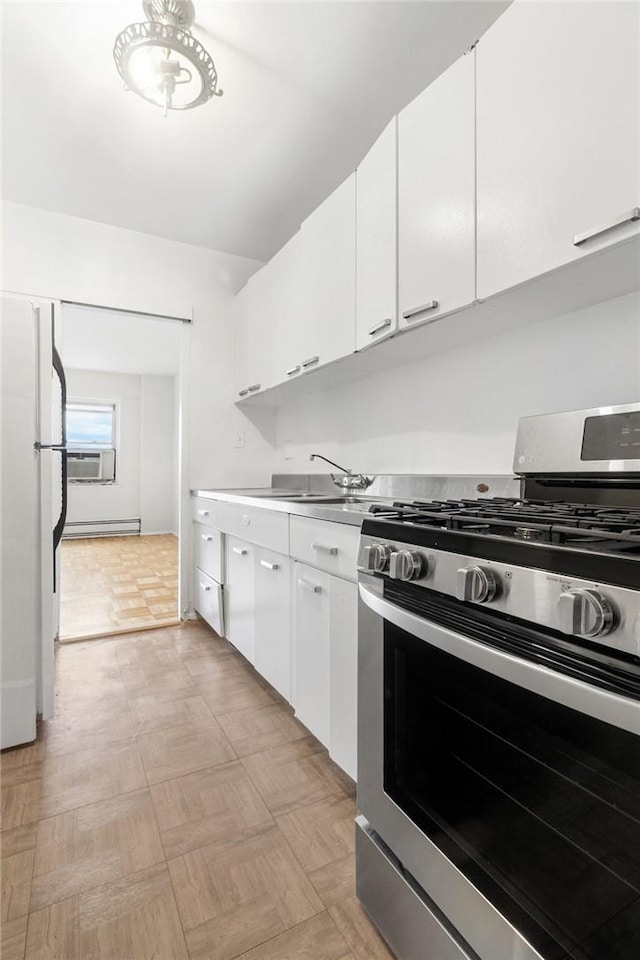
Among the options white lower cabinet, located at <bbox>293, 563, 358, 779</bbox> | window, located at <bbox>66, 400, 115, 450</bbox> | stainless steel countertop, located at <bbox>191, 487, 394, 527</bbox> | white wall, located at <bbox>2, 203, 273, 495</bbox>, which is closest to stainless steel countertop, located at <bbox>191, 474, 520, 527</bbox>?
stainless steel countertop, located at <bbox>191, 487, 394, 527</bbox>

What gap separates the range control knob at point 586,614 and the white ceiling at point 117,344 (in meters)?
3.78

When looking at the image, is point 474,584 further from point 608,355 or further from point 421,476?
point 421,476

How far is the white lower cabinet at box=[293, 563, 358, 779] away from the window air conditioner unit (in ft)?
19.5

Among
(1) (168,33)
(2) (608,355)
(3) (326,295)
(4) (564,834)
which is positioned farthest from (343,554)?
(1) (168,33)

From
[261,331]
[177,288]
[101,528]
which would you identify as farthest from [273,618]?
[101,528]

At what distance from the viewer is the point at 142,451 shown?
6.83 metres

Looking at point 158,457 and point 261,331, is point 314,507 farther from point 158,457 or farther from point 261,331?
point 158,457

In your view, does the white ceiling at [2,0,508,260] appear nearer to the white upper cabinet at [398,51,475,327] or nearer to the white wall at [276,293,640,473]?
the white upper cabinet at [398,51,475,327]

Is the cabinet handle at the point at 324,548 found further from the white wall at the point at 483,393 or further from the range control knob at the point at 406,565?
the white wall at the point at 483,393

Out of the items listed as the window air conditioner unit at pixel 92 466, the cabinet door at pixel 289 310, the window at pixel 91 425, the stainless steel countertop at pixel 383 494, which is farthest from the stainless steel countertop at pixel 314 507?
the window at pixel 91 425

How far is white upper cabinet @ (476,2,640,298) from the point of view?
2.92ft

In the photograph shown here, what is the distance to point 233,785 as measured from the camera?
1396 millimetres

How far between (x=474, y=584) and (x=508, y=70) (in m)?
1.24

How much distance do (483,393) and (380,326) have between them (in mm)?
445
